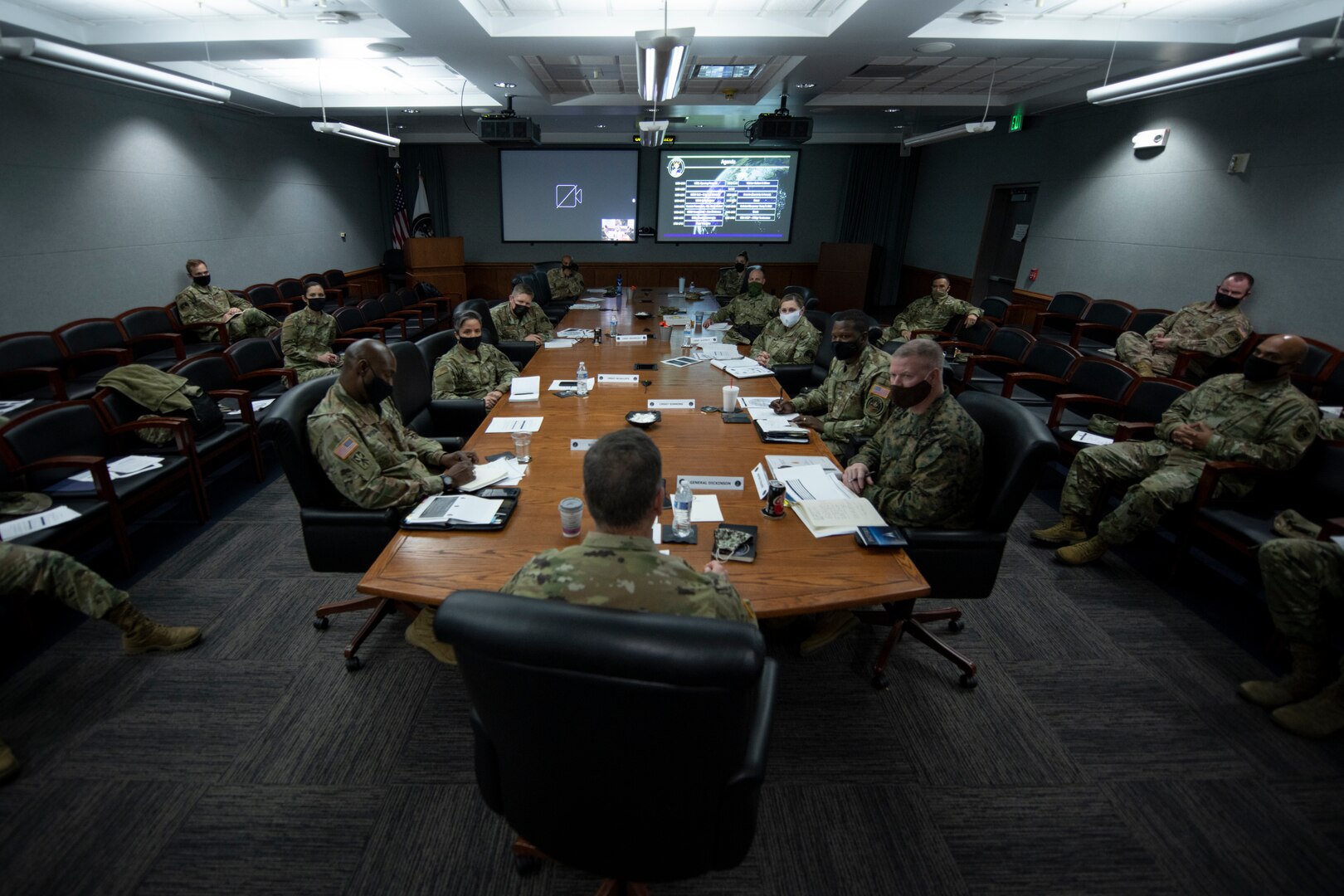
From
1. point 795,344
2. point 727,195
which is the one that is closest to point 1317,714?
point 795,344

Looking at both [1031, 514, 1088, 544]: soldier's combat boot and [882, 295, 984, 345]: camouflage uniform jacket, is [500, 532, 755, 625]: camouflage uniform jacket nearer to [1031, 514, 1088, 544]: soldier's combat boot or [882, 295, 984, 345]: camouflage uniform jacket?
[1031, 514, 1088, 544]: soldier's combat boot

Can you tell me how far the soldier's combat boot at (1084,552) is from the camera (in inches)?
131

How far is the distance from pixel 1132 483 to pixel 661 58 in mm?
3627

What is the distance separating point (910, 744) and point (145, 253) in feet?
26.3

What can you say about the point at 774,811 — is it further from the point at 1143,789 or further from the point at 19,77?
the point at 19,77

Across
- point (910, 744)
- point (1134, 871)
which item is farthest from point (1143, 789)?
point (910, 744)

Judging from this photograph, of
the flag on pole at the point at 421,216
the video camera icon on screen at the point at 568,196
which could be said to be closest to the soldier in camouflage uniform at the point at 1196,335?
the video camera icon on screen at the point at 568,196

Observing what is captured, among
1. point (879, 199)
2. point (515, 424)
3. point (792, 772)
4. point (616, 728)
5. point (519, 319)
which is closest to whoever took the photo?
point (616, 728)

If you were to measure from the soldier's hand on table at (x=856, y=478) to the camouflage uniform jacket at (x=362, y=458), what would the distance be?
1.65m

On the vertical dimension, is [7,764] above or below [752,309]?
below

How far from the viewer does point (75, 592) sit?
7.43 feet

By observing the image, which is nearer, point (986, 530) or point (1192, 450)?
point (986, 530)

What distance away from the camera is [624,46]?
479 cm

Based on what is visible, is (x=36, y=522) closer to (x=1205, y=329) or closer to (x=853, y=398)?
(x=853, y=398)
